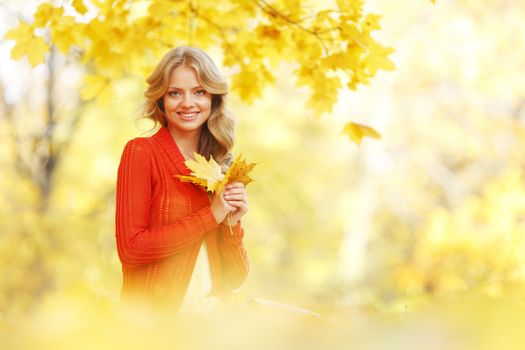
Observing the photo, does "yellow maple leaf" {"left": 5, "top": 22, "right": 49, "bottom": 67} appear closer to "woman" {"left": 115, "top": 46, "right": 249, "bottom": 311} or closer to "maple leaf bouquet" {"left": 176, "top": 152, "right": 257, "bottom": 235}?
"woman" {"left": 115, "top": 46, "right": 249, "bottom": 311}

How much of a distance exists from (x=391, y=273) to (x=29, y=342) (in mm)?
12130

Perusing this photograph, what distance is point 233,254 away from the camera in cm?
202

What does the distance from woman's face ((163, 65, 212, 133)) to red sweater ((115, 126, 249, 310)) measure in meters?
0.08

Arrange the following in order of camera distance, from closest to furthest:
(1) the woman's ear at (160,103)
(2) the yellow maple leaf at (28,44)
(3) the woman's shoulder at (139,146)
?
1. (3) the woman's shoulder at (139,146)
2. (1) the woman's ear at (160,103)
3. (2) the yellow maple leaf at (28,44)

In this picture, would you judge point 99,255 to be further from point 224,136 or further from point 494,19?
point 494,19

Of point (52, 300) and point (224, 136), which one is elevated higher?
point (224, 136)

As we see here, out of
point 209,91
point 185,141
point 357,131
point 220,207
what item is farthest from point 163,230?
point 357,131

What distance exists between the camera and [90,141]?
820 cm

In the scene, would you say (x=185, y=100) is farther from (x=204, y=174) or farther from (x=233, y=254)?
(x=233, y=254)

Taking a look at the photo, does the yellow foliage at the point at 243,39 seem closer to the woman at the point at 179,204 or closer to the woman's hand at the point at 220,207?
the woman at the point at 179,204

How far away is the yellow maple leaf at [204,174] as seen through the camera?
178 cm

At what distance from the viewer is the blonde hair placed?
2.05 m

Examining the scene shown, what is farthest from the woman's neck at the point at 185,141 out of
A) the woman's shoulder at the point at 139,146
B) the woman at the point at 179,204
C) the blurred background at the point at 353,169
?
the blurred background at the point at 353,169

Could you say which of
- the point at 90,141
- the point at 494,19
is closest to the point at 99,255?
the point at 90,141
